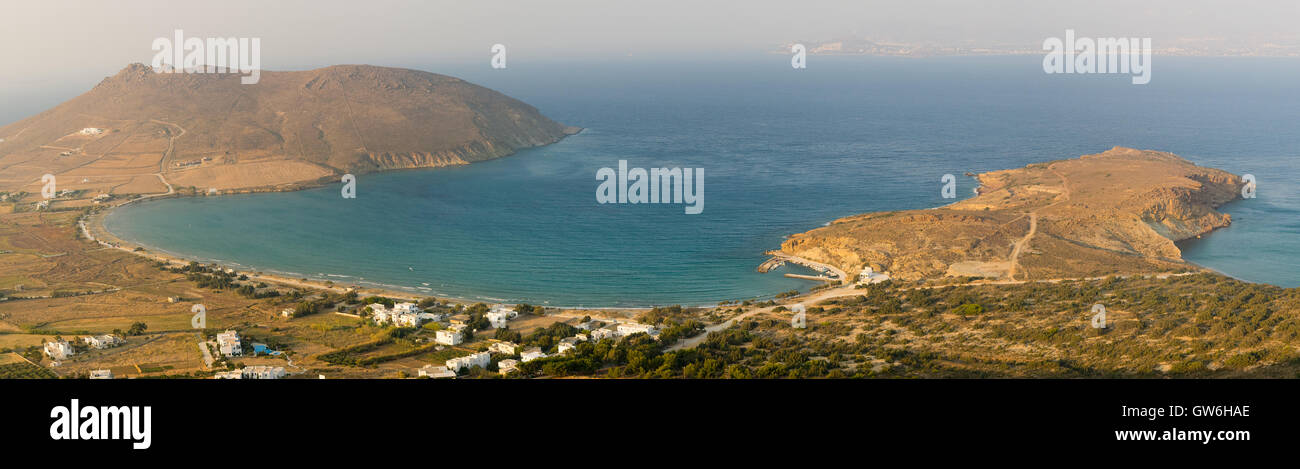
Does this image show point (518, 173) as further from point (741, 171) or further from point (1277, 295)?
point (1277, 295)

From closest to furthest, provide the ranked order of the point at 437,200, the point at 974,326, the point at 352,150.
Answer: the point at 974,326 < the point at 437,200 < the point at 352,150

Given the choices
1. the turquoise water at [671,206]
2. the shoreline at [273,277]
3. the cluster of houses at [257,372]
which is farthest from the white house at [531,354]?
the turquoise water at [671,206]

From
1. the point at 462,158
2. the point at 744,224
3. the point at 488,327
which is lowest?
the point at 488,327

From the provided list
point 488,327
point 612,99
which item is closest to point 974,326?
point 488,327

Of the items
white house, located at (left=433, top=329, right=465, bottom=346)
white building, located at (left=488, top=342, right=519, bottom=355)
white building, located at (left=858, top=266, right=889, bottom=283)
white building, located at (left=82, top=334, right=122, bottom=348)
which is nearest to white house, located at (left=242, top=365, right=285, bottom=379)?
white house, located at (left=433, top=329, right=465, bottom=346)

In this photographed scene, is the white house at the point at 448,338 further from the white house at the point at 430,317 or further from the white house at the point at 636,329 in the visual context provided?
the white house at the point at 636,329

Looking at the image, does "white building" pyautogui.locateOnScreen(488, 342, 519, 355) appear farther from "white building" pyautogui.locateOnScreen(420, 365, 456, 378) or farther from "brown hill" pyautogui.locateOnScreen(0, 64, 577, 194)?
"brown hill" pyautogui.locateOnScreen(0, 64, 577, 194)
